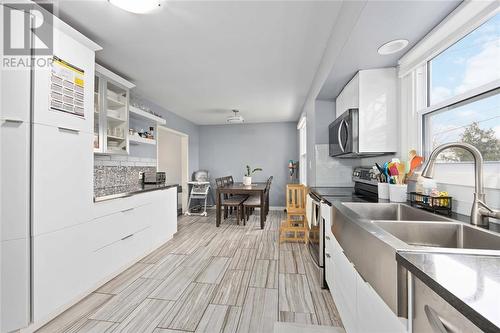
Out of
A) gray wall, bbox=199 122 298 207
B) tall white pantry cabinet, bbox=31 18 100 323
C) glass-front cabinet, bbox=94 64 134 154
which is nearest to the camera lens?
tall white pantry cabinet, bbox=31 18 100 323

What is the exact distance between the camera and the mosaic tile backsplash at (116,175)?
8.96 feet

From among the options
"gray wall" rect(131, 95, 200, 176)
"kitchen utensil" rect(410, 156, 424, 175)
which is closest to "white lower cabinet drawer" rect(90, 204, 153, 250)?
"gray wall" rect(131, 95, 200, 176)

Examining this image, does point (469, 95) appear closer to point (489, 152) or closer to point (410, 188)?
point (489, 152)

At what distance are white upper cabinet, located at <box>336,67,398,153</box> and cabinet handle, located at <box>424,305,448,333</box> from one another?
1581mm

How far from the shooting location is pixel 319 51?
2254mm

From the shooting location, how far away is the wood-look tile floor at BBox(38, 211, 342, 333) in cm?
153

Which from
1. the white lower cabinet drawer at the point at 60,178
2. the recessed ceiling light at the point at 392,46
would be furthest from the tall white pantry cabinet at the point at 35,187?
the recessed ceiling light at the point at 392,46

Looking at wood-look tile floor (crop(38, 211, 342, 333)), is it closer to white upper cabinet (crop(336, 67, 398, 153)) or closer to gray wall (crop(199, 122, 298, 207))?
white upper cabinet (crop(336, 67, 398, 153))

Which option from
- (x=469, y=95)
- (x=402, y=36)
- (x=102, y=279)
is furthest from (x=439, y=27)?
(x=102, y=279)

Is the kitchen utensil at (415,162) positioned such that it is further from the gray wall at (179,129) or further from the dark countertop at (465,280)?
the gray wall at (179,129)

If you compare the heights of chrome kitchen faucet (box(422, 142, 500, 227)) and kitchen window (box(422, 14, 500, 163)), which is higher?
kitchen window (box(422, 14, 500, 163))

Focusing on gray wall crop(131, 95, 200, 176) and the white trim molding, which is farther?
gray wall crop(131, 95, 200, 176)

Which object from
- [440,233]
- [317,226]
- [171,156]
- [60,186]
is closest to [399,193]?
[440,233]

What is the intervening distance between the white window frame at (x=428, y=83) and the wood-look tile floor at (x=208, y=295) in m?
1.32
